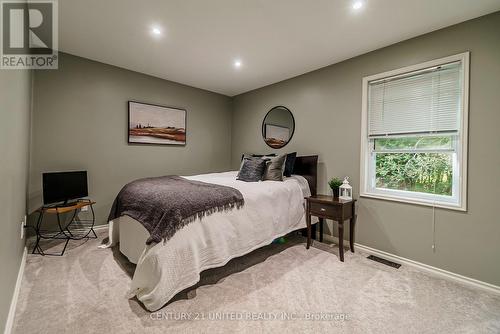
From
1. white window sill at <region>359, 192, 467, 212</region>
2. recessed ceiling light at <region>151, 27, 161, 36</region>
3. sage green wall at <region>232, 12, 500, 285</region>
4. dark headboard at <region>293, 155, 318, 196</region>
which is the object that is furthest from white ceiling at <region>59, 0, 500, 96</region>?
white window sill at <region>359, 192, 467, 212</region>

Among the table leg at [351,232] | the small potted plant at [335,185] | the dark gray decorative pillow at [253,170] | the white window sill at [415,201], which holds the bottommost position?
the table leg at [351,232]

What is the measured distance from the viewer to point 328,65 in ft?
10.4

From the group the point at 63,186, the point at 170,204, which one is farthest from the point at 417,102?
the point at 63,186

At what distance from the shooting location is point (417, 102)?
2447 millimetres

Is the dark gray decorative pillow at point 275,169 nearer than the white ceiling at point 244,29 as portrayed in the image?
No

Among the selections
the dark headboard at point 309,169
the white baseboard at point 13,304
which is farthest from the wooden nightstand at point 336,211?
the white baseboard at point 13,304

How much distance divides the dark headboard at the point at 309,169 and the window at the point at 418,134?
636 millimetres

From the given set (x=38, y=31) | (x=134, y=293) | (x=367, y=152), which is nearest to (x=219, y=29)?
(x=38, y=31)

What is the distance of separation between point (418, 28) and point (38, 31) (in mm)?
4035

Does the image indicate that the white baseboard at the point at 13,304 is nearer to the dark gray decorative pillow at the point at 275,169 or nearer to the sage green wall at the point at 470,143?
the dark gray decorative pillow at the point at 275,169

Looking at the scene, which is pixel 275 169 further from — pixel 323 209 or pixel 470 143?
pixel 470 143

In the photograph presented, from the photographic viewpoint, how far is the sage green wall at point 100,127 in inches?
113

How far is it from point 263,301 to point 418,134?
7.65 ft

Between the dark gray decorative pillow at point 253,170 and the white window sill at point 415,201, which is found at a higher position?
the dark gray decorative pillow at point 253,170
